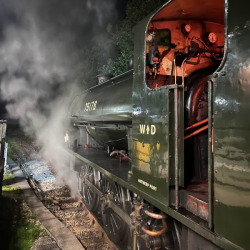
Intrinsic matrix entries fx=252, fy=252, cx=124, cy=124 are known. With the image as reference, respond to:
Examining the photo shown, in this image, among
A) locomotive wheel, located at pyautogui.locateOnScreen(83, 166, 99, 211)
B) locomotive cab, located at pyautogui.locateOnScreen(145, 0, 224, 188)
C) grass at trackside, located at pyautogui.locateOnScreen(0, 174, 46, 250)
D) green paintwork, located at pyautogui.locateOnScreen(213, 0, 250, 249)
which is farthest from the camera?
locomotive wheel, located at pyautogui.locateOnScreen(83, 166, 99, 211)

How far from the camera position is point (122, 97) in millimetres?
4145

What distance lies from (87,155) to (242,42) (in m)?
4.72

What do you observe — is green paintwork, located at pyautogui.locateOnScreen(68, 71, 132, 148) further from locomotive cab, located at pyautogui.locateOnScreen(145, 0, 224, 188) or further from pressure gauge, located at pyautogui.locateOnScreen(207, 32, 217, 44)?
pressure gauge, located at pyautogui.locateOnScreen(207, 32, 217, 44)

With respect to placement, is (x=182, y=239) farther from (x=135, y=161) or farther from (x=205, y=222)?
(x=135, y=161)

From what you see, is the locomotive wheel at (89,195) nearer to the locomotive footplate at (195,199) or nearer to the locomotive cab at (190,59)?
the locomotive cab at (190,59)

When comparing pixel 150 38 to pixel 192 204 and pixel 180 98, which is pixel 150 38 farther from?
pixel 192 204

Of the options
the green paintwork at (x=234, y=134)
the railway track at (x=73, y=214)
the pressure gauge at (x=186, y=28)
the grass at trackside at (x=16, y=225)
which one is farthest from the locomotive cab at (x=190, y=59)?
the grass at trackside at (x=16, y=225)

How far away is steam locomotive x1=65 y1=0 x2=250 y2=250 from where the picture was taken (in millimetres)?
1590

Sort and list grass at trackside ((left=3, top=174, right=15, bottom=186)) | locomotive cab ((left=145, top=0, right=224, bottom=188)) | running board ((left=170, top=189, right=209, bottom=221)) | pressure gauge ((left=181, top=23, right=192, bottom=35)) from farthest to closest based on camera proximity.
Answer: grass at trackside ((left=3, top=174, right=15, bottom=186)) < pressure gauge ((left=181, top=23, right=192, bottom=35)) < locomotive cab ((left=145, top=0, right=224, bottom=188)) < running board ((left=170, top=189, right=209, bottom=221))

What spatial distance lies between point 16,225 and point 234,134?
17.0 feet

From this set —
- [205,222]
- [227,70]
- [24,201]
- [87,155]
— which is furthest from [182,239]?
[24,201]

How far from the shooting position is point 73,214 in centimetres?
629

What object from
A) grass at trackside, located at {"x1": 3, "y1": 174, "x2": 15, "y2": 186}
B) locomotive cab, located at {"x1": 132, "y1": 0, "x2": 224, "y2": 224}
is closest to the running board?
locomotive cab, located at {"x1": 132, "y1": 0, "x2": 224, "y2": 224}

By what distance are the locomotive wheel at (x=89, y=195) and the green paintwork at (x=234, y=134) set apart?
4496mm
